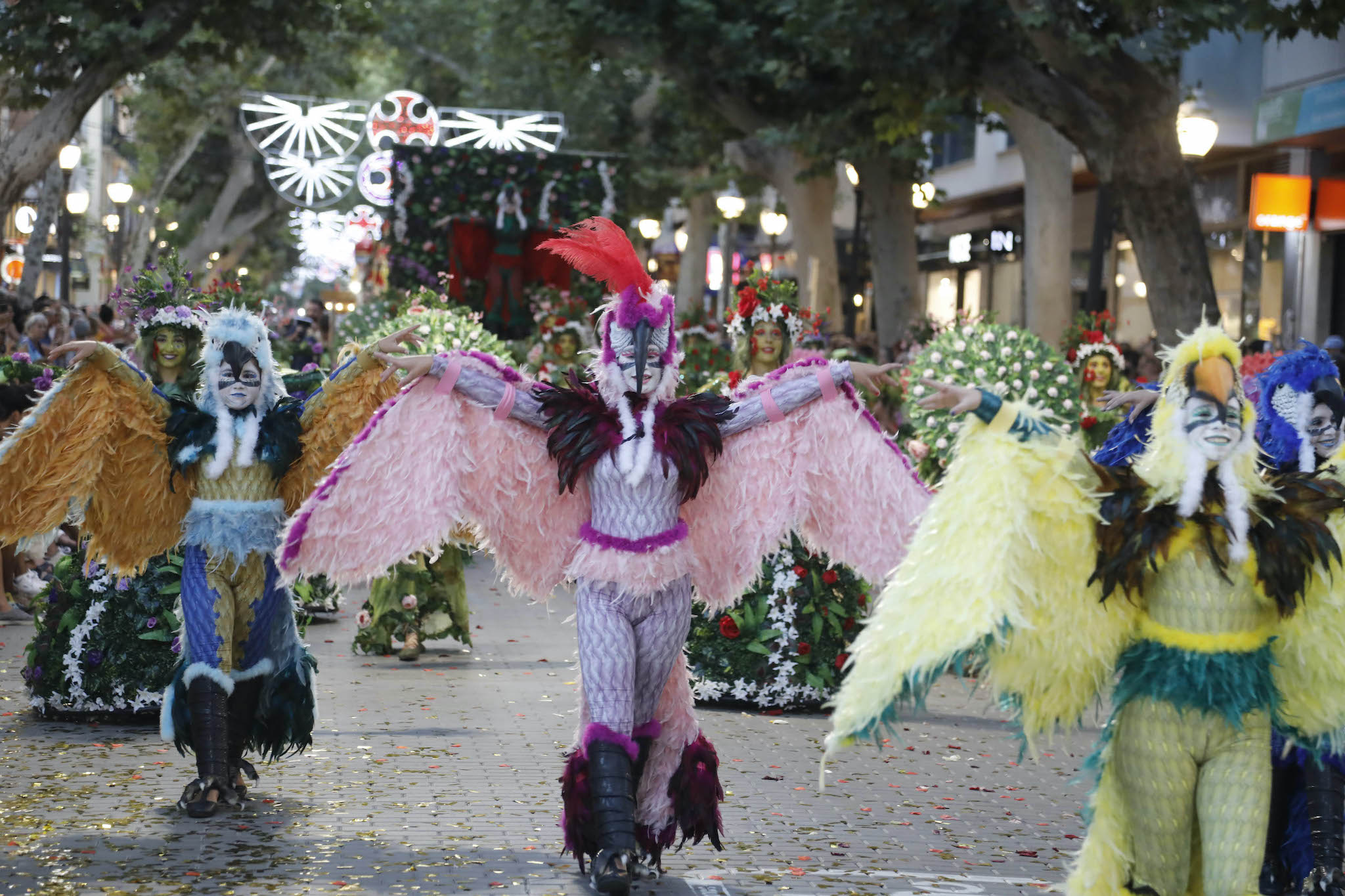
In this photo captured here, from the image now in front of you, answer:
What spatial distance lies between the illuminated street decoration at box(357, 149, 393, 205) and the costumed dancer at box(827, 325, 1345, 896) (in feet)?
50.6

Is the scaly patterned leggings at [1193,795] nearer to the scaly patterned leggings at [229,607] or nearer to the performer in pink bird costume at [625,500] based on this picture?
the performer in pink bird costume at [625,500]

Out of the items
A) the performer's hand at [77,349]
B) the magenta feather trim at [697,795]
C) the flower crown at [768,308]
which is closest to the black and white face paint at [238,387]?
the performer's hand at [77,349]

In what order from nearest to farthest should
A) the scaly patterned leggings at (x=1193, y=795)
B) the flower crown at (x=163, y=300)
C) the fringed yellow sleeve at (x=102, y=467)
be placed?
the scaly patterned leggings at (x=1193, y=795), the fringed yellow sleeve at (x=102, y=467), the flower crown at (x=163, y=300)

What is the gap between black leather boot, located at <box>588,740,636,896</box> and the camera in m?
5.61

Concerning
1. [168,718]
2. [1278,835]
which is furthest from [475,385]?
[1278,835]

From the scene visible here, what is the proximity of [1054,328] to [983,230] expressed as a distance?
55.8 ft

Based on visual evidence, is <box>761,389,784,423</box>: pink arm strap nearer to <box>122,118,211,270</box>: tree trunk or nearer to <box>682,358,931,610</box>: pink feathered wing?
<box>682,358,931,610</box>: pink feathered wing

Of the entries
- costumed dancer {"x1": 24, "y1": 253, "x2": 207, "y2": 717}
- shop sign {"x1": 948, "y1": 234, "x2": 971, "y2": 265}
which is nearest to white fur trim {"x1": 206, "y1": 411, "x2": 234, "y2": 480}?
costumed dancer {"x1": 24, "y1": 253, "x2": 207, "y2": 717}

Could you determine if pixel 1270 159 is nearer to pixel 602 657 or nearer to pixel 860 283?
pixel 860 283

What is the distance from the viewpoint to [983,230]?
3541 cm

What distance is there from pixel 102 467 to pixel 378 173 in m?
15.8

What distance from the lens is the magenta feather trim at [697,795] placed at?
606 cm

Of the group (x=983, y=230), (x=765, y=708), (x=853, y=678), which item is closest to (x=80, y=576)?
(x=765, y=708)

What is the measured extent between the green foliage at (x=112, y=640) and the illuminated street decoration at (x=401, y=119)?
18.2 m
